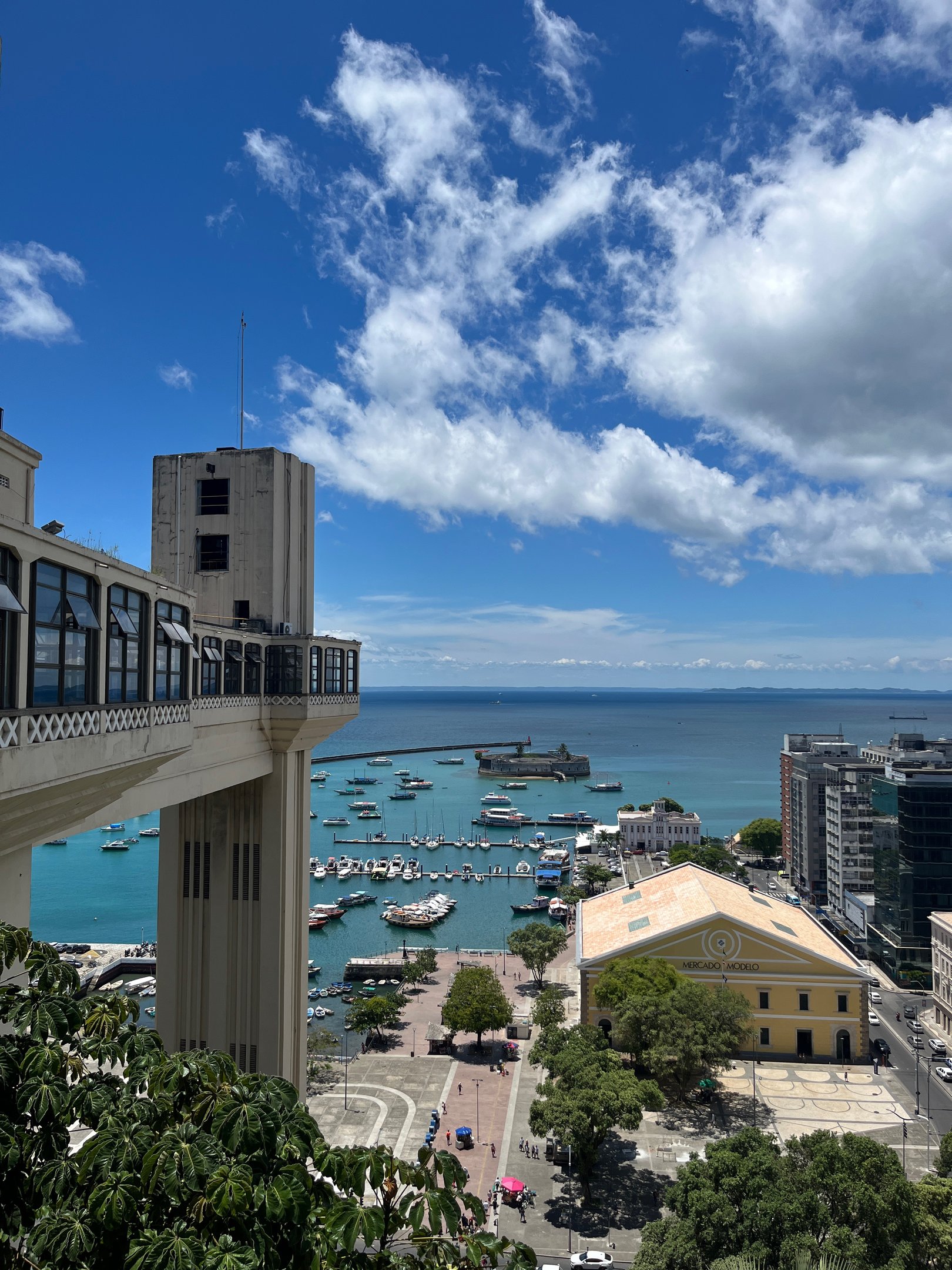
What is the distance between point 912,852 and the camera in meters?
59.6

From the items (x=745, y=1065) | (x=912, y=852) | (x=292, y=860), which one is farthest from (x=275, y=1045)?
(x=912, y=852)

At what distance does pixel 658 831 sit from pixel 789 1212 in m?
87.8

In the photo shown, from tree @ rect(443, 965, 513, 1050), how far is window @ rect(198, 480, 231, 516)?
3376 cm

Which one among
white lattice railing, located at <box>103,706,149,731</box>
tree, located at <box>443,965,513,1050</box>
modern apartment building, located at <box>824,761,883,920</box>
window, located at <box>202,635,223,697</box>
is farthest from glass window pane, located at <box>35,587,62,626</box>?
modern apartment building, located at <box>824,761,883,920</box>

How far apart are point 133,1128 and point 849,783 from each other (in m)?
83.5

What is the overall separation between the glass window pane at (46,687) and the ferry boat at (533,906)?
81774mm

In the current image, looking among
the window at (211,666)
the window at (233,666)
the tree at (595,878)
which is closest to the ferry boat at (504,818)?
the tree at (595,878)

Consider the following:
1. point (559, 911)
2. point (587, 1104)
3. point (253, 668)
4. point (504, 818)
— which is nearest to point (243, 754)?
point (253, 668)

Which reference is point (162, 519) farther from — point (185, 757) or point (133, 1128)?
point (133, 1128)

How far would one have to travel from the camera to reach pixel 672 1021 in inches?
1524

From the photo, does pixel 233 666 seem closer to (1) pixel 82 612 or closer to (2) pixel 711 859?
(1) pixel 82 612

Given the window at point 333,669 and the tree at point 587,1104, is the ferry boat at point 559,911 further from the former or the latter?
the window at point 333,669

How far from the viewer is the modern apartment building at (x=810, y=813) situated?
8575cm

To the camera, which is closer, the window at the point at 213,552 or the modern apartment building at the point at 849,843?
the window at the point at 213,552
